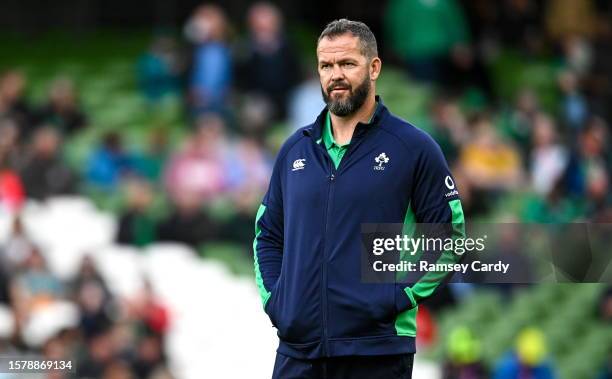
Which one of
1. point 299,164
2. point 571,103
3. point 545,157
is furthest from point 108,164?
point 299,164

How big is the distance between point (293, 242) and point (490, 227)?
1.25 metres

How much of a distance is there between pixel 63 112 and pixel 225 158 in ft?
8.41

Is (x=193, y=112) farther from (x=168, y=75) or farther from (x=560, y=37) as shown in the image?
(x=560, y=37)

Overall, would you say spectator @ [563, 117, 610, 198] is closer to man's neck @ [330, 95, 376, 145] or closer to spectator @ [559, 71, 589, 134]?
spectator @ [559, 71, 589, 134]

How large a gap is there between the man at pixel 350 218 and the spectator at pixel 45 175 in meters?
10.9

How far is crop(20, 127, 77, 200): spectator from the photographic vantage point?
54.3 feet

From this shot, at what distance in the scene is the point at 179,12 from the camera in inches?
862

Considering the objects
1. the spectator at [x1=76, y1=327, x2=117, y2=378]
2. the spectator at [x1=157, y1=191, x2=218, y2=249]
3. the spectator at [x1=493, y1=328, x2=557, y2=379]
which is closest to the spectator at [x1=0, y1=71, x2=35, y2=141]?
the spectator at [x1=157, y1=191, x2=218, y2=249]

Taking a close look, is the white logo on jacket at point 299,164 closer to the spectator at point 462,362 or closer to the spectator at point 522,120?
the spectator at point 462,362

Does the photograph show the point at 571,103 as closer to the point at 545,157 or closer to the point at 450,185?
the point at 545,157

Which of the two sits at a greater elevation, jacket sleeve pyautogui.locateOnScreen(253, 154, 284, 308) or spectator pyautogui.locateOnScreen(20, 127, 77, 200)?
spectator pyautogui.locateOnScreen(20, 127, 77, 200)

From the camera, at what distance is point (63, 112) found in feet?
59.7

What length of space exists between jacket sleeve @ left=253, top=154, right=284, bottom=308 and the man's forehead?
0.50 metres

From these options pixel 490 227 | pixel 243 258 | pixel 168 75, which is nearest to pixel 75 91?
pixel 168 75
